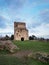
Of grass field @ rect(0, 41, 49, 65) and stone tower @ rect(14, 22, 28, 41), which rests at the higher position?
stone tower @ rect(14, 22, 28, 41)

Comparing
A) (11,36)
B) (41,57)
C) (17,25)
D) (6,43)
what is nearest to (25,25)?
(17,25)

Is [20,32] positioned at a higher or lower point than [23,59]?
higher

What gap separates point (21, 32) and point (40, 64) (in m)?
42.3

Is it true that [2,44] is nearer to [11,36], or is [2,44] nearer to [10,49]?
[10,49]

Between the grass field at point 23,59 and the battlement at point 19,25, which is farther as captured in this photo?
the battlement at point 19,25

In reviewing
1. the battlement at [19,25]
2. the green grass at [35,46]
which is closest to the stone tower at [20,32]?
the battlement at [19,25]

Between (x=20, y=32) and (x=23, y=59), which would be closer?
(x=23, y=59)

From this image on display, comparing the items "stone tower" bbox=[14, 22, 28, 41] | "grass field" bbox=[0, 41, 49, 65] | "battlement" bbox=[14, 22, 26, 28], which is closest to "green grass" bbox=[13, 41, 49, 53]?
"grass field" bbox=[0, 41, 49, 65]

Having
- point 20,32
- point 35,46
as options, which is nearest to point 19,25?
point 20,32


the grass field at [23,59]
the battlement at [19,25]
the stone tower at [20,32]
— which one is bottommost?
the grass field at [23,59]

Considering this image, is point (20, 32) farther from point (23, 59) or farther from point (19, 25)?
point (23, 59)

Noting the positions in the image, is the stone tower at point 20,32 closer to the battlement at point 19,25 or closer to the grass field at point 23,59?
the battlement at point 19,25

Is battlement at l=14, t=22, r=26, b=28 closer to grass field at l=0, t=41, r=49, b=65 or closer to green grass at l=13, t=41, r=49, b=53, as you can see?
green grass at l=13, t=41, r=49, b=53

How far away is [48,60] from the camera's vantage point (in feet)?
72.8
